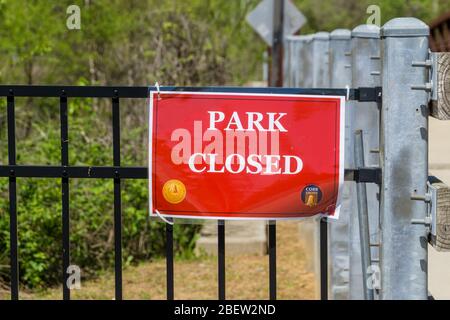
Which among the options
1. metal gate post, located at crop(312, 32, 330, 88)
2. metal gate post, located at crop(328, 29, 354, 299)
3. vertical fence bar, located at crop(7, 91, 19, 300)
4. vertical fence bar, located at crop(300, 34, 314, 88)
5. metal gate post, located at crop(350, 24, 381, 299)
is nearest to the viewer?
vertical fence bar, located at crop(7, 91, 19, 300)

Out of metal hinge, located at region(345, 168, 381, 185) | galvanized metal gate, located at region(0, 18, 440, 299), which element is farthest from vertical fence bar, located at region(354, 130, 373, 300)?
metal hinge, located at region(345, 168, 381, 185)

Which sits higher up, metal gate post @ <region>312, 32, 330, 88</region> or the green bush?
metal gate post @ <region>312, 32, 330, 88</region>

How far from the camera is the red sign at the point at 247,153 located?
3.35m

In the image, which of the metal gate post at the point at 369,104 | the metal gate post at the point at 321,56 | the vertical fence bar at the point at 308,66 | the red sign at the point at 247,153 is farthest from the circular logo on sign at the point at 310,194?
the vertical fence bar at the point at 308,66

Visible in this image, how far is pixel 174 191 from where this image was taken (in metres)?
3.40

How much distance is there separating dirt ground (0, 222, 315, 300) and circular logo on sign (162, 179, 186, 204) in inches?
138

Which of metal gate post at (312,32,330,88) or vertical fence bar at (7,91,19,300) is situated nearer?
vertical fence bar at (7,91,19,300)

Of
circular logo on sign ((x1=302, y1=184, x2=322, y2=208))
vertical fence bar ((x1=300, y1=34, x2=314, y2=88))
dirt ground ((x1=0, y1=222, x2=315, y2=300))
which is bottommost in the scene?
dirt ground ((x1=0, y1=222, x2=315, y2=300))

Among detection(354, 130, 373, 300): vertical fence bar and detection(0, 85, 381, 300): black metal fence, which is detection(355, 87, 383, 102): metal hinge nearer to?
detection(0, 85, 381, 300): black metal fence

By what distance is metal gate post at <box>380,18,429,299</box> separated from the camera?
3.31 m

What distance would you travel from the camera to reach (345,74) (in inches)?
207

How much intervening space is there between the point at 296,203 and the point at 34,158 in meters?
4.50

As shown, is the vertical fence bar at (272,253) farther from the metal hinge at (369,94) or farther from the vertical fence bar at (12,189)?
the vertical fence bar at (12,189)
